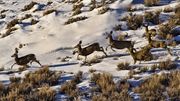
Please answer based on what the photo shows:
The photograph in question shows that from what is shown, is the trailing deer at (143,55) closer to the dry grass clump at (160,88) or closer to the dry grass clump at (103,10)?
the dry grass clump at (160,88)

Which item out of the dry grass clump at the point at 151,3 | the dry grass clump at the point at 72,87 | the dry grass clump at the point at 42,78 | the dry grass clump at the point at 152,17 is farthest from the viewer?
the dry grass clump at the point at 151,3

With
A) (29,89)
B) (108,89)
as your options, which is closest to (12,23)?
(29,89)

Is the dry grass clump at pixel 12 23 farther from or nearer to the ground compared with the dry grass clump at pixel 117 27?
nearer to the ground

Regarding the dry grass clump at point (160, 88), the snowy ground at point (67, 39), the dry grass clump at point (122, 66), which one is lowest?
the snowy ground at point (67, 39)

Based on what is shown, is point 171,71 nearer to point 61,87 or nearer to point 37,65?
point 61,87

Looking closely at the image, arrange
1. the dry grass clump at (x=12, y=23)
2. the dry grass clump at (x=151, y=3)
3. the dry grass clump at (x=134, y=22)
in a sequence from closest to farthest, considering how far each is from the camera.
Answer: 1. the dry grass clump at (x=134, y=22)
2. the dry grass clump at (x=151, y=3)
3. the dry grass clump at (x=12, y=23)

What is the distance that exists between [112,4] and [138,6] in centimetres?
158

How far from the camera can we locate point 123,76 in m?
14.6

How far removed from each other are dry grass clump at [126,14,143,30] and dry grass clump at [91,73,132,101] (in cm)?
604

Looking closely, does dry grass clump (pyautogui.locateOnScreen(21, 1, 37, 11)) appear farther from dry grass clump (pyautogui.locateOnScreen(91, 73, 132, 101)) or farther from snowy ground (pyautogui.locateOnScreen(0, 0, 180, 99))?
dry grass clump (pyautogui.locateOnScreen(91, 73, 132, 101))

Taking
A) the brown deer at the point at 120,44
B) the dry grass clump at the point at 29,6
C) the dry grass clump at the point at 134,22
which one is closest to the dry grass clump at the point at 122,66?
the brown deer at the point at 120,44

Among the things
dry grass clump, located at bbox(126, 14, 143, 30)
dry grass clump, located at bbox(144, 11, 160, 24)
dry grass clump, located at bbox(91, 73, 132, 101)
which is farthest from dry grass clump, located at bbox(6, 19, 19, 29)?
dry grass clump, located at bbox(91, 73, 132, 101)

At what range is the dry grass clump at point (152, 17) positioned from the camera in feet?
66.7

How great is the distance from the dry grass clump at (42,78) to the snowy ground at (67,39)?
0.90m
